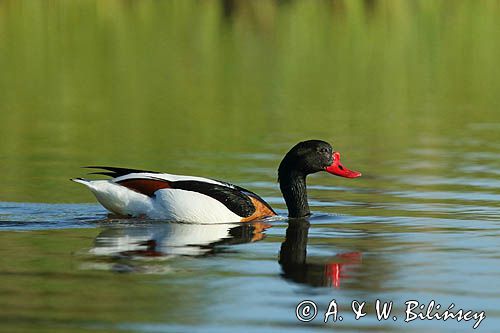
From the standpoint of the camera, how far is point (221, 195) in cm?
1407

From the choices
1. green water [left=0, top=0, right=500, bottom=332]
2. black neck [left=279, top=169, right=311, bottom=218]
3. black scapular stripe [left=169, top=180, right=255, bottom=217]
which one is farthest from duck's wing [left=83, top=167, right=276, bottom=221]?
black neck [left=279, top=169, right=311, bottom=218]

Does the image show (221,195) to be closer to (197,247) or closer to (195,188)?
(195,188)

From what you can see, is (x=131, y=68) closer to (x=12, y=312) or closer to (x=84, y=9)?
(x=84, y=9)

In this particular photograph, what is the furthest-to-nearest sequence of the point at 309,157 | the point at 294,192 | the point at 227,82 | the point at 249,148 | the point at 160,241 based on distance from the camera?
the point at 227,82 → the point at 249,148 → the point at 309,157 → the point at 294,192 → the point at 160,241

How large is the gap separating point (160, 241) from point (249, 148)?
22.8 ft

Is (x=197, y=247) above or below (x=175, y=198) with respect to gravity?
below

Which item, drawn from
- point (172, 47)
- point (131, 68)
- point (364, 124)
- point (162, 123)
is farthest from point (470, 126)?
point (172, 47)

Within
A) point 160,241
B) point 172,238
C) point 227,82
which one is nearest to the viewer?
point 160,241

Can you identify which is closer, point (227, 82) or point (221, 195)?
point (221, 195)

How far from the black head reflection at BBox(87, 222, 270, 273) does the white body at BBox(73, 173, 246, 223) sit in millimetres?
113

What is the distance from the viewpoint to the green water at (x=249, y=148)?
396 inches

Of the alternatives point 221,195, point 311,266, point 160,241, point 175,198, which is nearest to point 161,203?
point 175,198

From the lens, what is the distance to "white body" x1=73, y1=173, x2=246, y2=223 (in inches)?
547

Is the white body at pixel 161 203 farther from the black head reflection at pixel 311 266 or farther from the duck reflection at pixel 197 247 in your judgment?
the black head reflection at pixel 311 266
